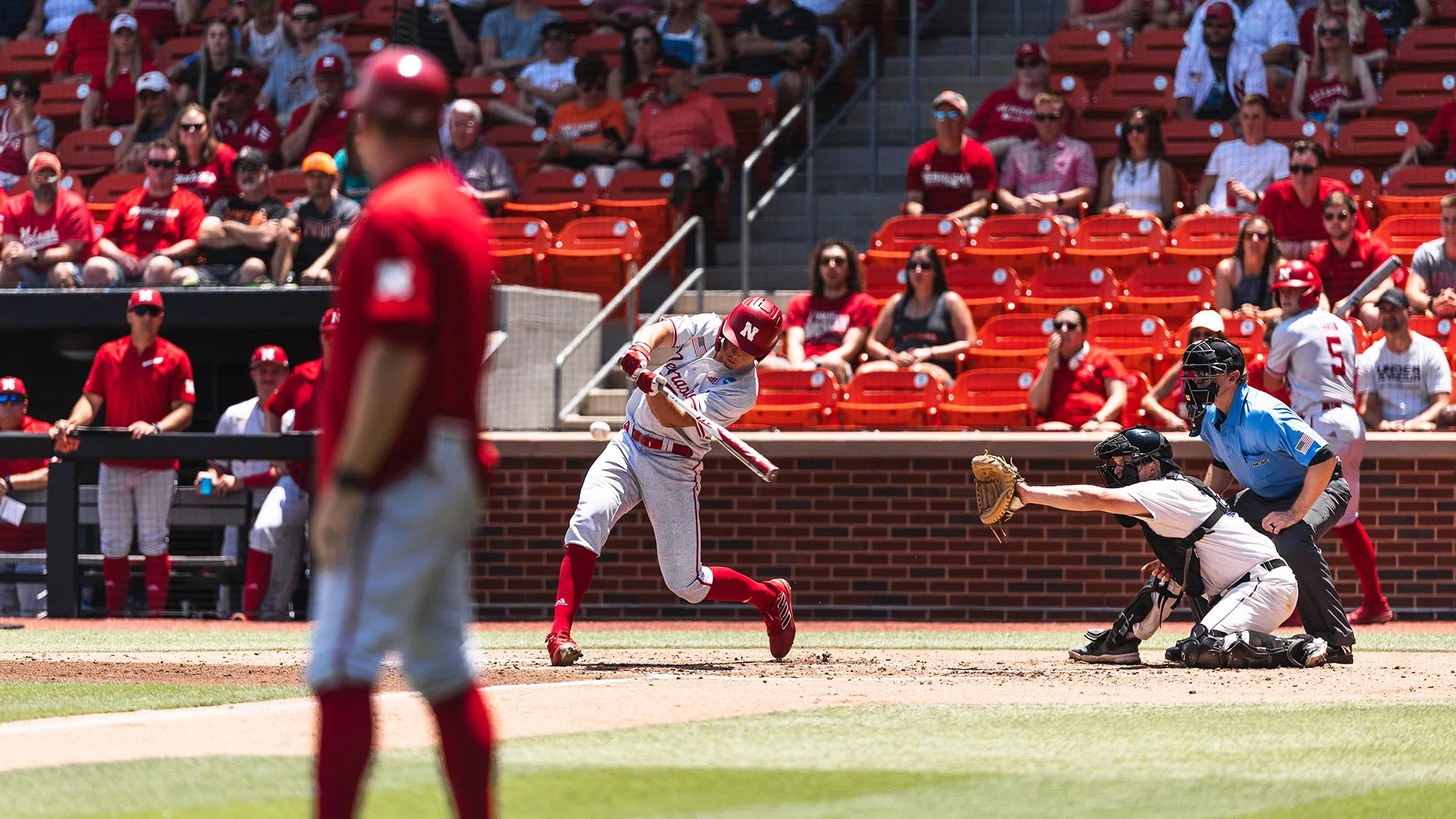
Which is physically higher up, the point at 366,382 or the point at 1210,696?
the point at 366,382

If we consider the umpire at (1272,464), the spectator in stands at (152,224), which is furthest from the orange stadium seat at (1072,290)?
the spectator in stands at (152,224)

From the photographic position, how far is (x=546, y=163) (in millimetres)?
15938

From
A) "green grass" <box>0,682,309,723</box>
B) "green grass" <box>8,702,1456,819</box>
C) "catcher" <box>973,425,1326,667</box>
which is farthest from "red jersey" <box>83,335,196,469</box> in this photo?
"green grass" <box>8,702,1456,819</box>

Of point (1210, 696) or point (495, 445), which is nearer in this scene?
point (1210, 696)

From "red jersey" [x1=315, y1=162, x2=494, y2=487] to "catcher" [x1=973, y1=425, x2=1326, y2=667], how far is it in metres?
4.77

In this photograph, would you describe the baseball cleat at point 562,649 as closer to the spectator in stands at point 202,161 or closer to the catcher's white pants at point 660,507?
the catcher's white pants at point 660,507

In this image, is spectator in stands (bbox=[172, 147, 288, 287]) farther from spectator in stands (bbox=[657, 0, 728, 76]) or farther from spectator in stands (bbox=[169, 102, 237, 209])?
spectator in stands (bbox=[657, 0, 728, 76])

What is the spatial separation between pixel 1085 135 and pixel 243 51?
8.73 metres

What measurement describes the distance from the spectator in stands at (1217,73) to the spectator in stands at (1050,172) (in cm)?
121

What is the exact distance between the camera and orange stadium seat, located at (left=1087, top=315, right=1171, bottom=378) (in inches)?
483

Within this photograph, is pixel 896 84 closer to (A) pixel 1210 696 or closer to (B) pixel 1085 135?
(B) pixel 1085 135

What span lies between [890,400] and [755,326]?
14.0 feet

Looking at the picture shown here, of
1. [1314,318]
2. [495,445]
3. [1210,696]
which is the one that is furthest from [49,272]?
[1210,696]

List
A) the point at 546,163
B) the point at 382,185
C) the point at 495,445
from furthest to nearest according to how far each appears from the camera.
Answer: the point at 546,163, the point at 495,445, the point at 382,185
